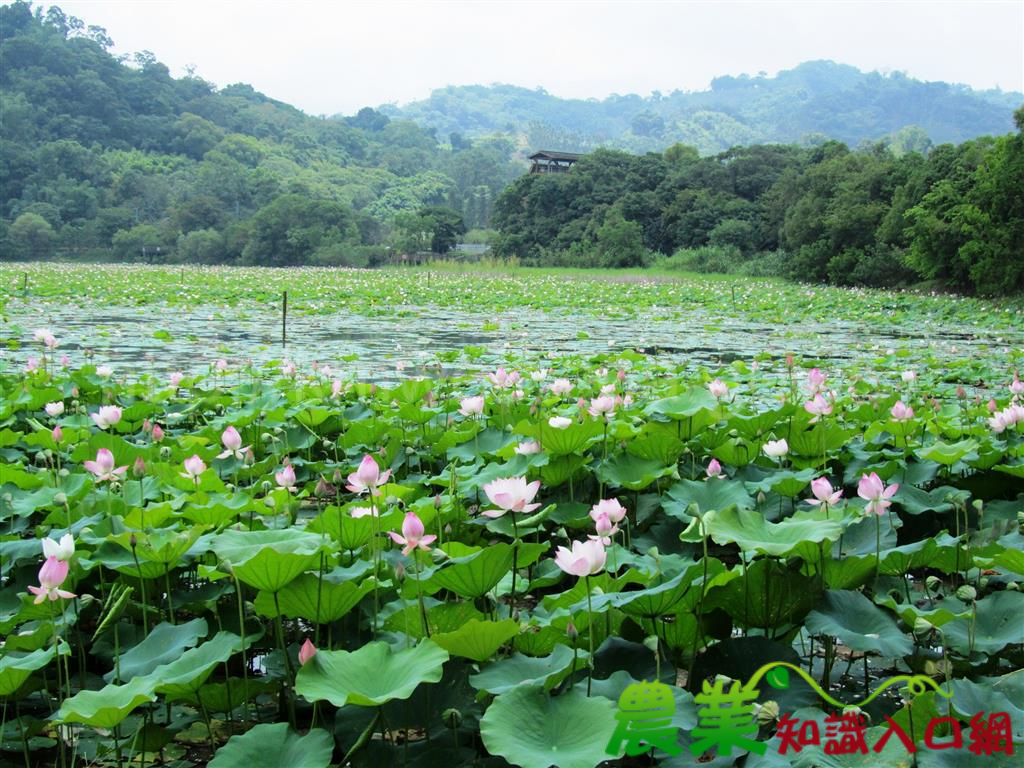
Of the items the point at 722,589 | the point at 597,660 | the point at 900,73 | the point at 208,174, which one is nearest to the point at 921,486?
the point at 722,589

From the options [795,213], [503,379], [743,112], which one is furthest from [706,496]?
[743,112]

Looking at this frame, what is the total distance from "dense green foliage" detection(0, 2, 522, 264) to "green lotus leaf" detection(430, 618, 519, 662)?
122 feet

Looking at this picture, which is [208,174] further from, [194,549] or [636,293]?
[194,549]

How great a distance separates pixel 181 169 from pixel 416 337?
5229 cm

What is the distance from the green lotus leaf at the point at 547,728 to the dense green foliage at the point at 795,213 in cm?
1450

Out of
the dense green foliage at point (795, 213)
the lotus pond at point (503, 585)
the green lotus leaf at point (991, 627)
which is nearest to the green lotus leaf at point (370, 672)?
the lotus pond at point (503, 585)

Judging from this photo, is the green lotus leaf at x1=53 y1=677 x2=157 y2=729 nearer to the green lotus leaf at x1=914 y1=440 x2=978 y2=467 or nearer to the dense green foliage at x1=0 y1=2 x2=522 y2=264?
the green lotus leaf at x1=914 y1=440 x2=978 y2=467

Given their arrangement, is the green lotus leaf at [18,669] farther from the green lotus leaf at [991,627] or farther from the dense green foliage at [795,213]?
the dense green foliage at [795,213]

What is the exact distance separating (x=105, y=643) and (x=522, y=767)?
1.03m

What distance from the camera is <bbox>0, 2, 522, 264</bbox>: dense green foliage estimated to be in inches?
1682

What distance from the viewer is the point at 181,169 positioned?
55219mm

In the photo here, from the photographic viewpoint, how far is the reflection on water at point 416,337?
21.9 feet

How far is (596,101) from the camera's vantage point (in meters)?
181

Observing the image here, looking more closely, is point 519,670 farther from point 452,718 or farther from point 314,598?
point 314,598
